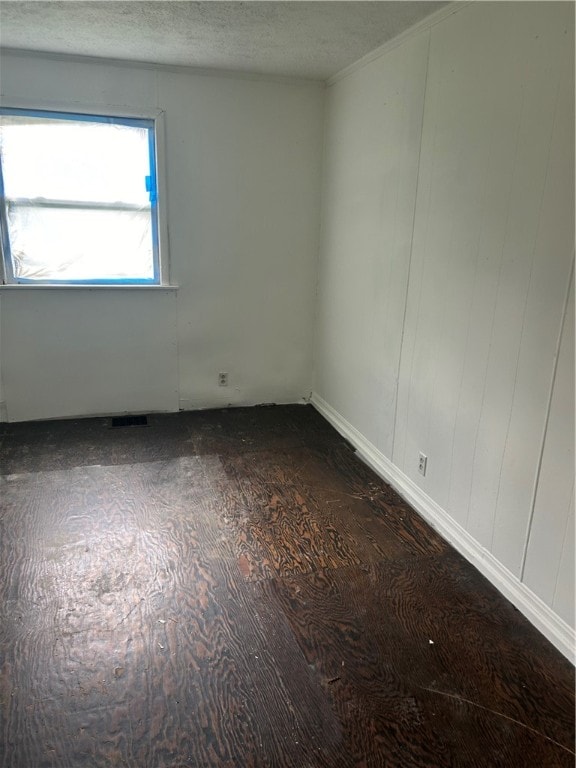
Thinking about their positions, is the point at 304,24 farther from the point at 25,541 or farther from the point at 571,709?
the point at 571,709

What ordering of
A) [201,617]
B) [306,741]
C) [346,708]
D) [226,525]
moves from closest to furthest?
[306,741] → [346,708] → [201,617] → [226,525]

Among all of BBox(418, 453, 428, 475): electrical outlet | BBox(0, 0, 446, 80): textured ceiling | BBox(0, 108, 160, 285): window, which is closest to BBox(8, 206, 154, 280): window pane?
BBox(0, 108, 160, 285): window

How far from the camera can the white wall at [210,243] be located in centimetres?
346

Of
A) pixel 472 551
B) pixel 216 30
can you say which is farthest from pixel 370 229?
pixel 472 551

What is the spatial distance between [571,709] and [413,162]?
2436mm

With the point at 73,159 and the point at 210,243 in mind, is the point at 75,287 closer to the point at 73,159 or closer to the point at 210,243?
the point at 73,159

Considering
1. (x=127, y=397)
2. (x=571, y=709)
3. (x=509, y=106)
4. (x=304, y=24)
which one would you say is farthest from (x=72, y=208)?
(x=571, y=709)

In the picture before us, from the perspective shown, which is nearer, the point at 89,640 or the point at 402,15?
the point at 89,640

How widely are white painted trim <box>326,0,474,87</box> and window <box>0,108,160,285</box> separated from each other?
1.36 m

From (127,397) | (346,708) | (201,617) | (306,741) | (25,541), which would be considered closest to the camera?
(306,741)

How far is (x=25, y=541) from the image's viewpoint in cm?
237

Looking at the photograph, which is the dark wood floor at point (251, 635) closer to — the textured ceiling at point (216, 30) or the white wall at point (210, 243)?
the white wall at point (210, 243)

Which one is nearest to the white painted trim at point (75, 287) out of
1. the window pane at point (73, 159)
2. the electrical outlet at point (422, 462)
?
the window pane at point (73, 159)

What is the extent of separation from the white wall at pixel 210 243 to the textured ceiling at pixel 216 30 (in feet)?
0.64
